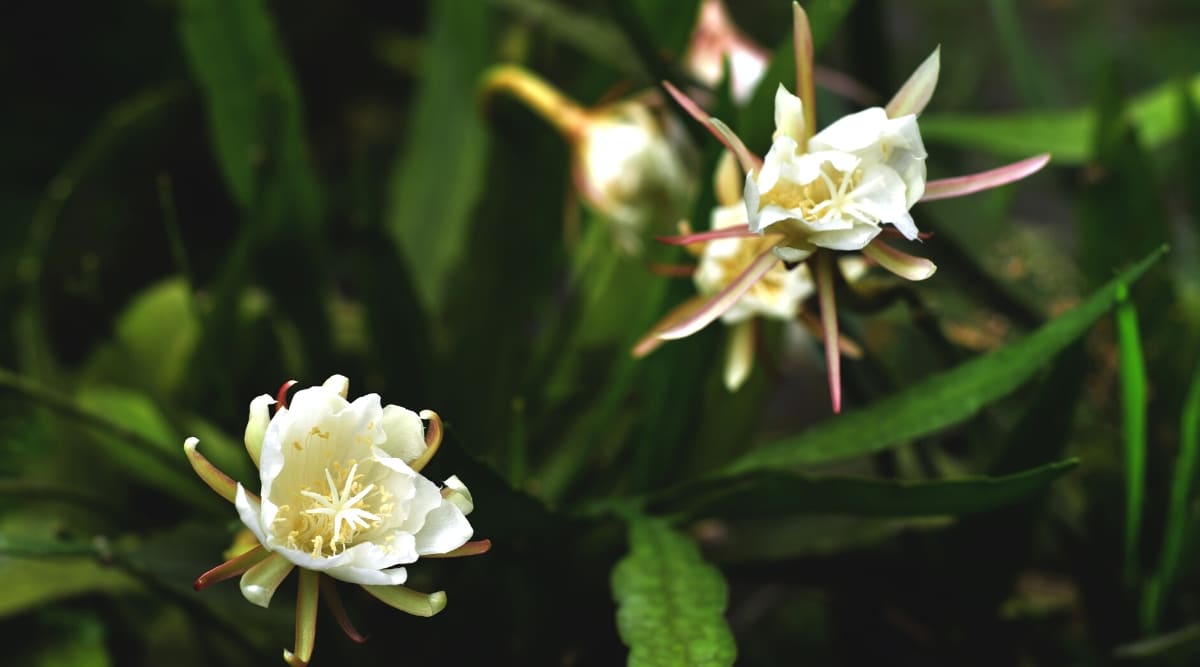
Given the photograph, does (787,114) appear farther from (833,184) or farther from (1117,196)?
(1117,196)

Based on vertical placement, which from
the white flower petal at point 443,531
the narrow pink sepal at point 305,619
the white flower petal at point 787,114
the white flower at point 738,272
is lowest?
the narrow pink sepal at point 305,619

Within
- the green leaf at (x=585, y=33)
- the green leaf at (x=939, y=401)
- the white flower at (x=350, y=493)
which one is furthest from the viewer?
the green leaf at (x=585, y=33)

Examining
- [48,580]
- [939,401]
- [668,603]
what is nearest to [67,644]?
[48,580]

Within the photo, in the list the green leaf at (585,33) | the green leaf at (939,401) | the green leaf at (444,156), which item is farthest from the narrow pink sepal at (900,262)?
the green leaf at (444,156)

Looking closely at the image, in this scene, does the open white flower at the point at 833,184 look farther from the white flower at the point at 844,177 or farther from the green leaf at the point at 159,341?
the green leaf at the point at 159,341

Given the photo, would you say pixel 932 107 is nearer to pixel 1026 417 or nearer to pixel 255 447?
pixel 1026 417

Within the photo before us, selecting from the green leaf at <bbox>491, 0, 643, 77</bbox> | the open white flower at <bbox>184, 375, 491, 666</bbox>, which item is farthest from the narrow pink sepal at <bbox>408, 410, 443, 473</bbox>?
the green leaf at <bbox>491, 0, 643, 77</bbox>

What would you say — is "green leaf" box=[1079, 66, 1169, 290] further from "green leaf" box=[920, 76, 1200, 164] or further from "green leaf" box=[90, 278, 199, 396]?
"green leaf" box=[90, 278, 199, 396]

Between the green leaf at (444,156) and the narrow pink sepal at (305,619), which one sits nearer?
the narrow pink sepal at (305,619)
